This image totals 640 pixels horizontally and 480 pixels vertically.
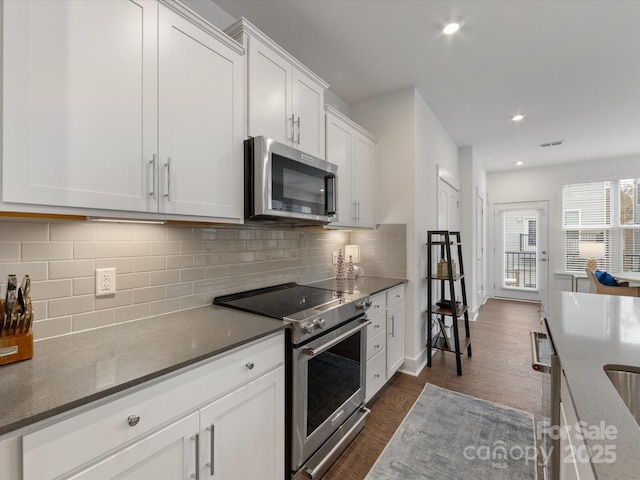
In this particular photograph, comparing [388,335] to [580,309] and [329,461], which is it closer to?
[329,461]

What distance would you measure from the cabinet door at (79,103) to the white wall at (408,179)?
228 cm

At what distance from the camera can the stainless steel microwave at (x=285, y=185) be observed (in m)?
1.58

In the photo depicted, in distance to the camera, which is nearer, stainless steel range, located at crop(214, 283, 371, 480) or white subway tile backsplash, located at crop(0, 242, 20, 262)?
white subway tile backsplash, located at crop(0, 242, 20, 262)

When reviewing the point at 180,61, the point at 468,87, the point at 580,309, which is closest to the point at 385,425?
the point at 580,309

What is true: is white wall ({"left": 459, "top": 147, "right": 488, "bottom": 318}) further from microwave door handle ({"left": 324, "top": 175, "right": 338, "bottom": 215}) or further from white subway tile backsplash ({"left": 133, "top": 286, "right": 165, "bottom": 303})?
white subway tile backsplash ({"left": 133, "top": 286, "right": 165, "bottom": 303})

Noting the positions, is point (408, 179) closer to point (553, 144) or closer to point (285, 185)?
point (285, 185)

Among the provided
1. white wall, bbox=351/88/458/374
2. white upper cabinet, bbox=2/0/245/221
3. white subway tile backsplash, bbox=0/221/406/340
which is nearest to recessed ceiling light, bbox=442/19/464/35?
white wall, bbox=351/88/458/374

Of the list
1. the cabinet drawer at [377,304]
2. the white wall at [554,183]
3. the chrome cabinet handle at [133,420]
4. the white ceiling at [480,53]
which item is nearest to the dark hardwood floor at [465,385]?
the cabinet drawer at [377,304]

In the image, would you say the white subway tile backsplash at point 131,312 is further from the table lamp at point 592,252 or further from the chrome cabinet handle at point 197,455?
the table lamp at point 592,252

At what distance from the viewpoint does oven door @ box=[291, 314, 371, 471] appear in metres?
1.47

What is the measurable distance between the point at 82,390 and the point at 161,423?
0.91ft

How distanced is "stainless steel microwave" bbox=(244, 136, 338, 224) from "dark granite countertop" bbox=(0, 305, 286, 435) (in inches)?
24.0

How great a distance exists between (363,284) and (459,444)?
1282 mm

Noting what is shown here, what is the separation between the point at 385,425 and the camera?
2.09m
